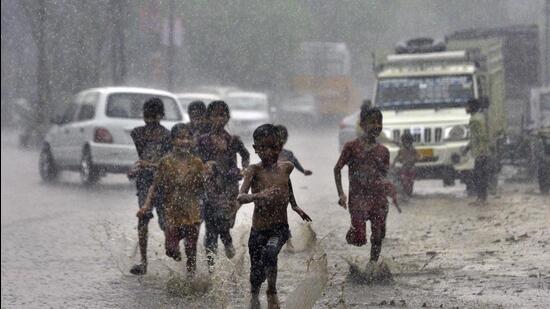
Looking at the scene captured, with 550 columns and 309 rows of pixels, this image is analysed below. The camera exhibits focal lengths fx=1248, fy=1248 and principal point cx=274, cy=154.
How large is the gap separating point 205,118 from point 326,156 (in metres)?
22.0

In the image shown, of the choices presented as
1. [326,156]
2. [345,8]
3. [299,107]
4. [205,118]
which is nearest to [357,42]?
[345,8]

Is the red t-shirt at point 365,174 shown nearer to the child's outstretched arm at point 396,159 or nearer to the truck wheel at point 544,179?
the child's outstretched arm at point 396,159

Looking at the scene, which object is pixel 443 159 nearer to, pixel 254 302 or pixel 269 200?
pixel 254 302

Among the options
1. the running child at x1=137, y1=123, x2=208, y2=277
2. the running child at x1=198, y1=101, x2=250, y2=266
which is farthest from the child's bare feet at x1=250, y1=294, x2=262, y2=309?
the running child at x1=198, y1=101, x2=250, y2=266

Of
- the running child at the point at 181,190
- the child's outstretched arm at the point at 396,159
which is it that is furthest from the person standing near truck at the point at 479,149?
the running child at the point at 181,190

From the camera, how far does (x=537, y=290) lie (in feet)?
30.9

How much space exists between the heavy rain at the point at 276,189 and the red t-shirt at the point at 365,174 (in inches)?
0.6

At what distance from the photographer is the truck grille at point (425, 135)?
19.0 metres

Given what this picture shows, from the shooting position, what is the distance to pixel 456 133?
747 inches

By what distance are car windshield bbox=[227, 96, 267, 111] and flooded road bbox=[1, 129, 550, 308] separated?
1649cm

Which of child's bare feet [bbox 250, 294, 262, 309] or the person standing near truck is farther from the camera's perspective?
the person standing near truck

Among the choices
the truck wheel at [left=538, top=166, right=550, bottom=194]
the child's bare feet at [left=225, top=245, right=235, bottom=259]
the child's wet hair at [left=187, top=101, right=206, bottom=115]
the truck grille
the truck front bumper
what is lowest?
the truck wheel at [left=538, top=166, right=550, bottom=194]

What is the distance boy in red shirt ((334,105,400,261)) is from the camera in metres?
9.93

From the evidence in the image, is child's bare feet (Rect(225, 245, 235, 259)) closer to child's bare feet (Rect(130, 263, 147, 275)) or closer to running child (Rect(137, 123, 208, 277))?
child's bare feet (Rect(130, 263, 147, 275))
